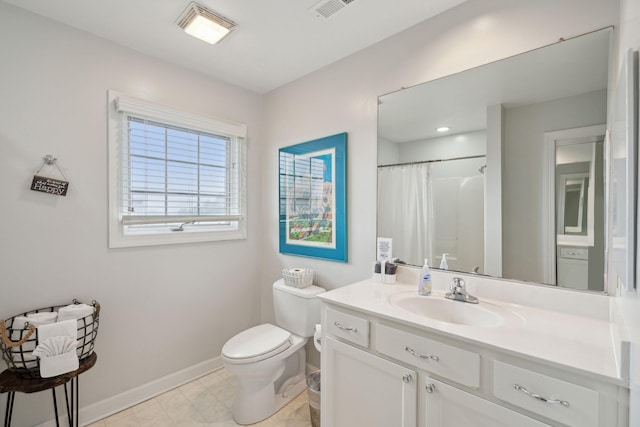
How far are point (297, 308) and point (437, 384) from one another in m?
1.15

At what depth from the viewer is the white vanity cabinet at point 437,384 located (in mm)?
832

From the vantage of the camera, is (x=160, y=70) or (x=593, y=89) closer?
(x=593, y=89)

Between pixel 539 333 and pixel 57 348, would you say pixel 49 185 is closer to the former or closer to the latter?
pixel 57 348

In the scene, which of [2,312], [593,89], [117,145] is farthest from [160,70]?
[593,89]

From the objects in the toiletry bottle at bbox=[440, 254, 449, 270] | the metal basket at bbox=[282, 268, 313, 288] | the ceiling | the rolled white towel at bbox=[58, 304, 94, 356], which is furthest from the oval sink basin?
the rolled white towel at bbox=[58, 304, 94, 356]

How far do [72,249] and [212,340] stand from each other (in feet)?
4.02

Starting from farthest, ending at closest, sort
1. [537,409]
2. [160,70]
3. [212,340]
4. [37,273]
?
1. [212,340]
2. [160,70]
3. [37,273]
4. [537,409]

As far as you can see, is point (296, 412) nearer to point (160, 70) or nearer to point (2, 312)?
point (2, 312)

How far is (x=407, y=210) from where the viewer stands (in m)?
1.80

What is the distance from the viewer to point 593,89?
121 centimetres

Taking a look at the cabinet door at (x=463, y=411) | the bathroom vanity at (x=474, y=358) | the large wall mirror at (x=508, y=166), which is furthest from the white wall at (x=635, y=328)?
the large wall mirror at (x=508, y=166)

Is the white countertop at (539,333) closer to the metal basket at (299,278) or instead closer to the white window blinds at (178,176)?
the metal basket at (299,278)

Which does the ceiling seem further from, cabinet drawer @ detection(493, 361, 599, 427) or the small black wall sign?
cabinet drawer @ detection(493, 361, 599, 427)

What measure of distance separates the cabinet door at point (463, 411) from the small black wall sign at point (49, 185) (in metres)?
2.18
